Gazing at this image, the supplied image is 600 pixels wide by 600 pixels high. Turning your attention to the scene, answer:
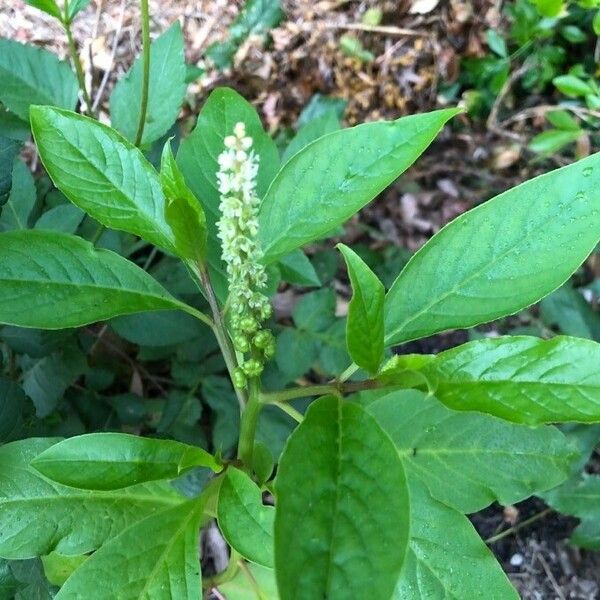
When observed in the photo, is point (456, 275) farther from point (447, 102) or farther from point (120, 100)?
point (447, 102)

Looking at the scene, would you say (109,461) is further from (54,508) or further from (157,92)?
(157,92)

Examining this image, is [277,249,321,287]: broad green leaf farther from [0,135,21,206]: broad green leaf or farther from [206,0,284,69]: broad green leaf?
[206,0,284,69]: broad green leaf

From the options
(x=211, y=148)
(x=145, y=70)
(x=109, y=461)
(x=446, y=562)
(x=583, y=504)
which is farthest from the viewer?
(x=583, y=504)

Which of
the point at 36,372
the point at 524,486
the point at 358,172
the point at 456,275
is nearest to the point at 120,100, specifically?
the point at 36,372

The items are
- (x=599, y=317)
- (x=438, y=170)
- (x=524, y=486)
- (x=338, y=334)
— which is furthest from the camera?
(x=438, y=170)

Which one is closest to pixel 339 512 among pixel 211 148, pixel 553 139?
pixel 211 148

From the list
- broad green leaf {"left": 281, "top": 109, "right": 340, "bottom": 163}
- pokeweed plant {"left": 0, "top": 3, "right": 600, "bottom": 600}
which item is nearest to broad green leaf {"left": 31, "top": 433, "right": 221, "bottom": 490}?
pokeweed plant {"left": 0, "top": 3, "right": 600, "bottom": 600}

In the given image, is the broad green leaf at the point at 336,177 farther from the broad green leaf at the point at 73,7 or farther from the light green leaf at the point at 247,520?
the broad green leaf at the point at 73,7
